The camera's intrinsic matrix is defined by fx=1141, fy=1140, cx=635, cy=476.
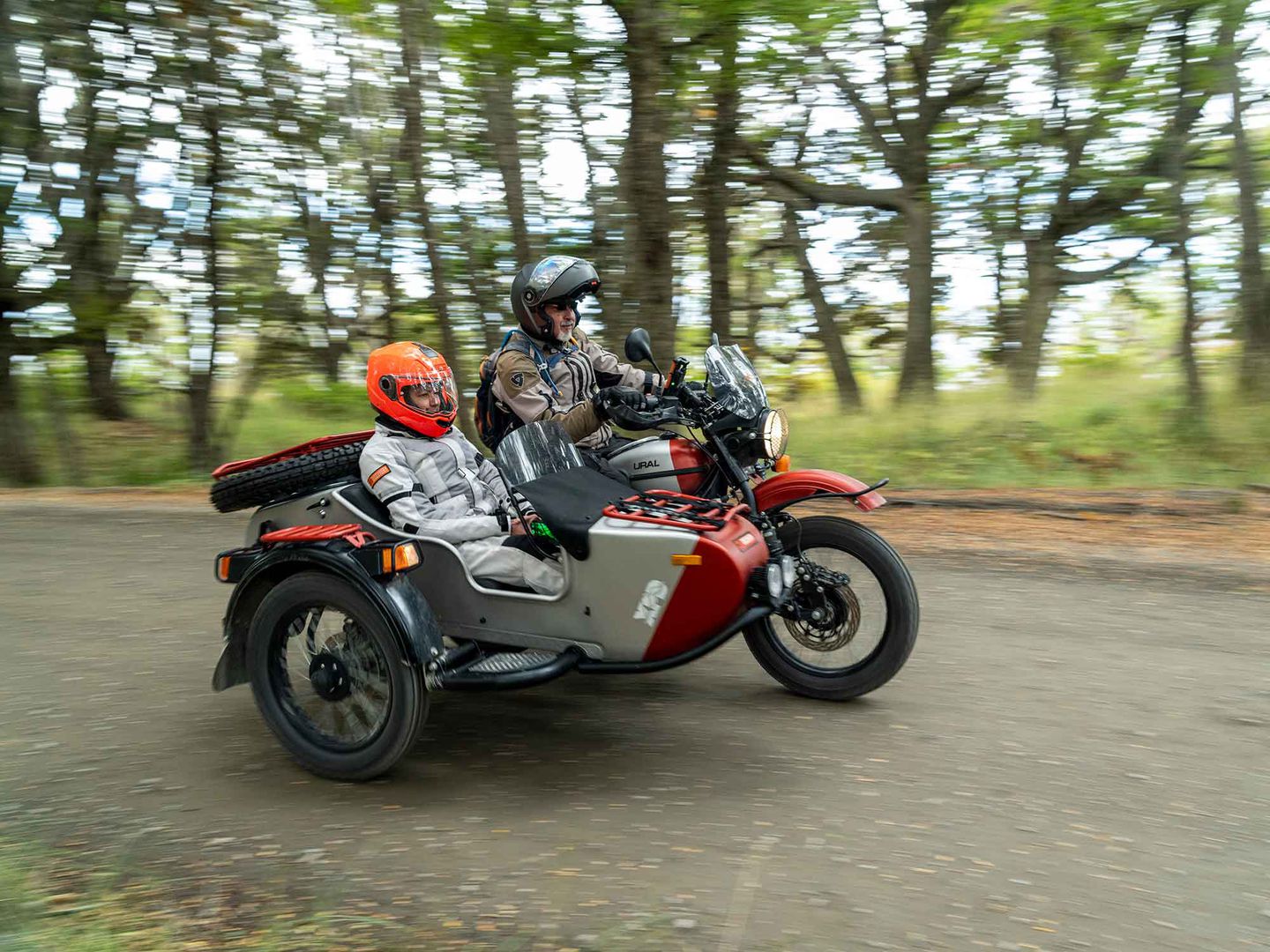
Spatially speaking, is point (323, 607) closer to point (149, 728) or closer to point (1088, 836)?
point (149, 728)

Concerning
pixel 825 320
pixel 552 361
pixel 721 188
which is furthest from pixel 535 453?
pixel 825 320

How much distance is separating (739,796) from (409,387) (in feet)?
7.18

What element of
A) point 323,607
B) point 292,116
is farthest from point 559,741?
point 292,116

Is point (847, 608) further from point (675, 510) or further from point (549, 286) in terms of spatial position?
point (549, 286)

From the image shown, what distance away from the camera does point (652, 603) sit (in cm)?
445

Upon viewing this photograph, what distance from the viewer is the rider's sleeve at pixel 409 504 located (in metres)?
4.74

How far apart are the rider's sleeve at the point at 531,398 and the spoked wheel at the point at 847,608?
1.11 meters

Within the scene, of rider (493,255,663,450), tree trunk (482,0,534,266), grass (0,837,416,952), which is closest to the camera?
grass (0,837,416,952)

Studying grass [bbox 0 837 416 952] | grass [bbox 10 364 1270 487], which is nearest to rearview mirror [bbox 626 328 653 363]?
grass [bbox 0 837 416 952]

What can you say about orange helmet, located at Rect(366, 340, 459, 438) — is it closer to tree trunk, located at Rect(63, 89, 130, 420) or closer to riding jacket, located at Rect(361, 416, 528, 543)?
riding jacket, located at Rect(361, 416, 528, 543)

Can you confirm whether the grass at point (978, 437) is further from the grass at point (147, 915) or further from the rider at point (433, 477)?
the grass at point (147, 915)

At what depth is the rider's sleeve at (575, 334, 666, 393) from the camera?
6.11 metres

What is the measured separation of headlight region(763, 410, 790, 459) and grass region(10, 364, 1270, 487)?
684 cm

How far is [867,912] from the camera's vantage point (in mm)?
3307
